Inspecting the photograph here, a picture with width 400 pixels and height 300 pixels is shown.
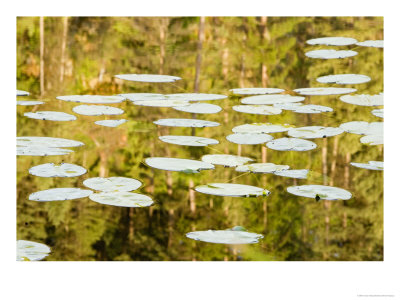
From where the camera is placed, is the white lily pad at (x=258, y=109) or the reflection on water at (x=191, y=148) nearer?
the reflection on water at (x=191, y=148)

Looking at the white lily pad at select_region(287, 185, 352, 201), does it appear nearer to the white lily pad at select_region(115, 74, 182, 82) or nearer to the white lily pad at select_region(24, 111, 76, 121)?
the white lily pad at select_region(115, 74, 182, 82)

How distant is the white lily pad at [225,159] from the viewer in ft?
8.15

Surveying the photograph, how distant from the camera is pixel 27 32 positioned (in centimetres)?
250

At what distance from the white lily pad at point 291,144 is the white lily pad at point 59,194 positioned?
0.91m

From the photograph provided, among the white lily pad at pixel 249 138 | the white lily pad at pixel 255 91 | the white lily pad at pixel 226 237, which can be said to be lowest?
the white lily pad at pixel 226 237

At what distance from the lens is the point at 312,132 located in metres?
2.53

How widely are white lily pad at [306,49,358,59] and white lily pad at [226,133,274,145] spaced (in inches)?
17.9

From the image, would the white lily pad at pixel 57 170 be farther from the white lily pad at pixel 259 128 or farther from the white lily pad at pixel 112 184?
the white lily pad at pixel 259 128

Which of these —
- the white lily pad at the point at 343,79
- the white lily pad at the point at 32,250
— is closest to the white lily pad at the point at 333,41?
the white lily pad at the point at 343,79

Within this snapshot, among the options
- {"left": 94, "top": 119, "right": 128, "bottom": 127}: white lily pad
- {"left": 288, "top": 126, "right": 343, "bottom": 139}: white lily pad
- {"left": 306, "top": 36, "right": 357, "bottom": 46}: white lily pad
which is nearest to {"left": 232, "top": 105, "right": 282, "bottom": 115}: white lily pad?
{"left": 288, "top": 126, "right": 343, "bottom": 139}: white lily pad

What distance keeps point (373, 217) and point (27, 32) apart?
1882 millimetres

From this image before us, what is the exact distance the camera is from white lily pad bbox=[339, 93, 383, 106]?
2506 mm
